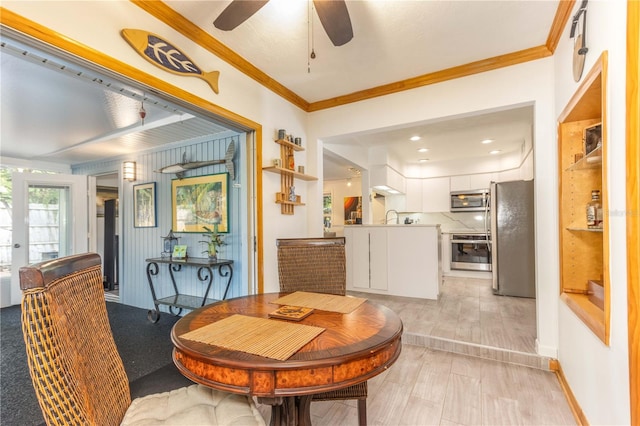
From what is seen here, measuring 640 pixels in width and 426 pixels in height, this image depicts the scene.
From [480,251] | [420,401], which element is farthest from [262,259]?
[480,251]

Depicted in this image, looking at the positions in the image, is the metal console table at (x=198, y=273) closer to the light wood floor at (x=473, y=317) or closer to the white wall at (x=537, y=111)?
the light wood floor at (x=473, y=317)

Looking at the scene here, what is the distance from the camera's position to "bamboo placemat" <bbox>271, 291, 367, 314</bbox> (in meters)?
1.42

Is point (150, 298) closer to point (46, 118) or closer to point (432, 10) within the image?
point (46, 118)

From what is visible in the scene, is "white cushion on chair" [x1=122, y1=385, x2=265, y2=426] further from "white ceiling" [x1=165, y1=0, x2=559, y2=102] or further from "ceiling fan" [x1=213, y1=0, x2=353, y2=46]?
"white ceiling" [x1=165, y1=0, x2=559, y2=102]

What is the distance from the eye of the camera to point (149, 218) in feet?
13.5

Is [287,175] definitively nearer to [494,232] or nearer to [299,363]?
[299,363]

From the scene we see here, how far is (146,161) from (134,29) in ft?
9.52

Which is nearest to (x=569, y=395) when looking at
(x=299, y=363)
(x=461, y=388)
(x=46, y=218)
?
(x=461, y=388)

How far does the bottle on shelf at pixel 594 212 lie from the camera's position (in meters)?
1.77

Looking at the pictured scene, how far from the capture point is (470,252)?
Answer: 547 centimetres

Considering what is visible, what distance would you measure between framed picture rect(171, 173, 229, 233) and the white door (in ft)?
6.96

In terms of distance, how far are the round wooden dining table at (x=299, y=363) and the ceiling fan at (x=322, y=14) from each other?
4.94ft

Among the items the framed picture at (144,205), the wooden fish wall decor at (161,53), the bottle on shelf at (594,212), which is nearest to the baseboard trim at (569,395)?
the bottle on shelf at (594,212)

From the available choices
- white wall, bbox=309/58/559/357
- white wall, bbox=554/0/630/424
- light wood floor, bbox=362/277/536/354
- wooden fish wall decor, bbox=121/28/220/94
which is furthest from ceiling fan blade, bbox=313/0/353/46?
light wood floor, bbox=362/277/536/354
